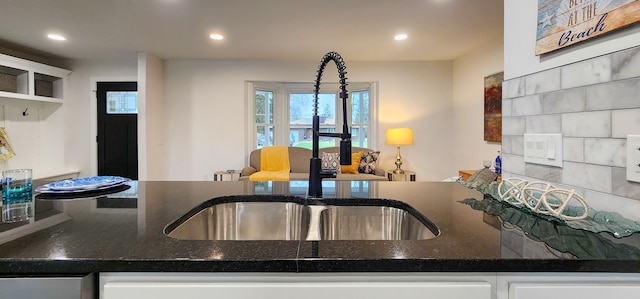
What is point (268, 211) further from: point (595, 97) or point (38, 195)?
point (595, 97)

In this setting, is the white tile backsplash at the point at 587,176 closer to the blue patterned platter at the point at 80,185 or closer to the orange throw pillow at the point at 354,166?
the blue patterned platter at the point at 80,185

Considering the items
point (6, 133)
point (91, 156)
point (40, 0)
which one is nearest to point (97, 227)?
point (40, 0)

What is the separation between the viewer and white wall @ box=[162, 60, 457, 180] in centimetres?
484

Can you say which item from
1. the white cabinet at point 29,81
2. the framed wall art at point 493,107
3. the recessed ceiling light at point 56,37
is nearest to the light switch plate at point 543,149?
the framed wall art at point 493,107

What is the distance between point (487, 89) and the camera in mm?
3643

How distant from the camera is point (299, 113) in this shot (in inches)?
202

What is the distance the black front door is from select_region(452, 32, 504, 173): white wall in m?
4.90

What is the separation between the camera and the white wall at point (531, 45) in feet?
2.33

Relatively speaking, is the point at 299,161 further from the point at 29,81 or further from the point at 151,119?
the point at 29,81

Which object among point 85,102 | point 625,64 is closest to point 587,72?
point 625,64

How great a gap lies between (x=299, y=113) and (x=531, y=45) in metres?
4.29

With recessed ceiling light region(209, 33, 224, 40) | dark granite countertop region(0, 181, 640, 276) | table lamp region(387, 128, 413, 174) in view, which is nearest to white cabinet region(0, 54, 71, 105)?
recessed ceiling light region(209, 33, 224, 40)

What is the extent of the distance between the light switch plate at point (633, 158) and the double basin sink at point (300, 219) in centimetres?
51

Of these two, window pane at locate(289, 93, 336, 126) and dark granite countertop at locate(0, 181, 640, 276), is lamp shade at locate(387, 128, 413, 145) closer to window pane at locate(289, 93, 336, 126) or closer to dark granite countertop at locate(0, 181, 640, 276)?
window pane at locate(289, 93, 336, 126)
